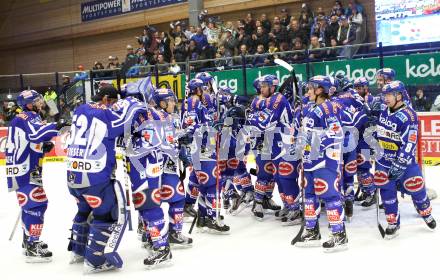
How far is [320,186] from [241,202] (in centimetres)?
238

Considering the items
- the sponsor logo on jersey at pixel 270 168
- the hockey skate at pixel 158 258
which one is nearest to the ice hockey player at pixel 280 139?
the sponsor logo on jersey at pixel 270 168

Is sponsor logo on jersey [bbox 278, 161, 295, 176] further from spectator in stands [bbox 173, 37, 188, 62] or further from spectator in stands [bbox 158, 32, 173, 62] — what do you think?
spectator in stands [bbox 158, 32, 173, 62]

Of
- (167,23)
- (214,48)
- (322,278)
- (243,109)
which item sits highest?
(167,23)

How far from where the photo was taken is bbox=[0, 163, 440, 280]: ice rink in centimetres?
490

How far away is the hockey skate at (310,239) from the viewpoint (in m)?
5.66

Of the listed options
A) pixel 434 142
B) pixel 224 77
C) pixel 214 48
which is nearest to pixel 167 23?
pixel 214 48

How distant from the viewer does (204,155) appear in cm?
635

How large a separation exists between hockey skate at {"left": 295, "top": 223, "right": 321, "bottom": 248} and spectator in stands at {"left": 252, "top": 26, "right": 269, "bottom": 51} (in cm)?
816

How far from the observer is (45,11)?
875 inches

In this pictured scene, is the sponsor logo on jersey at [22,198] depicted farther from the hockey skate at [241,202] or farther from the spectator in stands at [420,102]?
the spectator in stands at [420,102]

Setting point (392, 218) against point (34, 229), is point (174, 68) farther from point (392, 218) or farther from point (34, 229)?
point (392, 218)

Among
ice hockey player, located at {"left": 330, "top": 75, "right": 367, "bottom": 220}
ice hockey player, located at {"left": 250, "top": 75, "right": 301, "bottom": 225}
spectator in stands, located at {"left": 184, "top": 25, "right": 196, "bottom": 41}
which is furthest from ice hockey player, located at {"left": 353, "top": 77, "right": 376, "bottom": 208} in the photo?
spectator in stands, located at {"left": 184, "top": 25, "right": 196, "bottom": 41}

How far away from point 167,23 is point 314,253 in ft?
46.6

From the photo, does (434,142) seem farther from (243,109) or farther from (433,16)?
(243,109)
